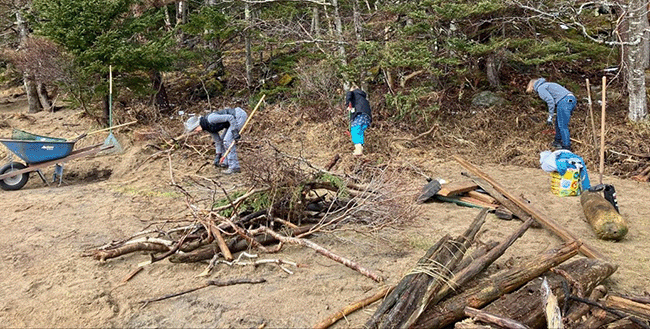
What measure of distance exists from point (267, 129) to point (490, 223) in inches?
278

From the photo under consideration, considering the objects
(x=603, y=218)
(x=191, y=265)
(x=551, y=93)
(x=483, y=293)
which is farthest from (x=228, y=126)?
(x=483, y=293)

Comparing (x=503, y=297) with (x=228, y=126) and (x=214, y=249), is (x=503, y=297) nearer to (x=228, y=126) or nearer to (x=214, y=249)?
(x=214, y=249)

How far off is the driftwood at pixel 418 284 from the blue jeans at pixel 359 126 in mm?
5298

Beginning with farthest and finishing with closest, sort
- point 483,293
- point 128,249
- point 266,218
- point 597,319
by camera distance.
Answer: point 266,218, point 128,249, point 483,293, point 597,319

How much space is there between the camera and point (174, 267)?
5.31 metres

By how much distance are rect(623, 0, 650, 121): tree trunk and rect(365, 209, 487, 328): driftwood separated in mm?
7366

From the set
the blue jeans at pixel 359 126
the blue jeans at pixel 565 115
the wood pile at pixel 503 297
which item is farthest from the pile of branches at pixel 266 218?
the blue jeans at pixel 565 115

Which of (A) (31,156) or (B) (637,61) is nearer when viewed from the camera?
(A) (31,156)

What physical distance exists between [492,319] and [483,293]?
0.45 m

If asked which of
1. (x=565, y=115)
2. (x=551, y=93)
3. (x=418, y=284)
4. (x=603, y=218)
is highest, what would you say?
(x=418, y=284)

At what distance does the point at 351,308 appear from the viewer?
413 cm

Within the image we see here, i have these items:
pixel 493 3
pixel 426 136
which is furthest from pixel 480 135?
pixel 493 3

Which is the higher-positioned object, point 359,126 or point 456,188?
point 359,126

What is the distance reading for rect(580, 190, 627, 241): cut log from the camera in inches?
228
